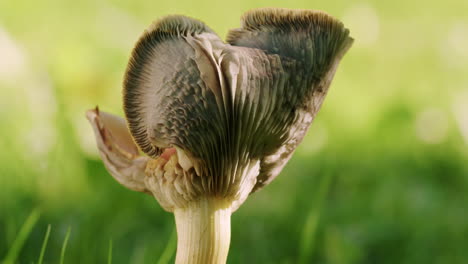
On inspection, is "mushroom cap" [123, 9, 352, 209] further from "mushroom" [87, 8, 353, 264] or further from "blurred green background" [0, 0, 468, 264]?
"blurred green background" [0, 0, 468, 264]

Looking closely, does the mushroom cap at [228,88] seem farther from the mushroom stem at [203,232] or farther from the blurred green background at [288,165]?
the blurred green background at [288,165]

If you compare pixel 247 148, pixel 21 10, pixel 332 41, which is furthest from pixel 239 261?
pixel 21 10

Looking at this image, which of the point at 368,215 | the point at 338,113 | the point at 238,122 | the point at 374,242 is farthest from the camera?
the point at 338,113

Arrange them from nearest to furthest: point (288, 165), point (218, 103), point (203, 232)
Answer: point (218, 103)
point (203, 232)
point (288, 165)

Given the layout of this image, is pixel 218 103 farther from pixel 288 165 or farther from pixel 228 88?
pixel 288 165

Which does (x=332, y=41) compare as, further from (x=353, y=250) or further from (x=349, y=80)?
(x=349, y=80)

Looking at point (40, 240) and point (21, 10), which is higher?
point (21, 10)

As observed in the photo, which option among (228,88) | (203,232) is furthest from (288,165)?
(228,88)
